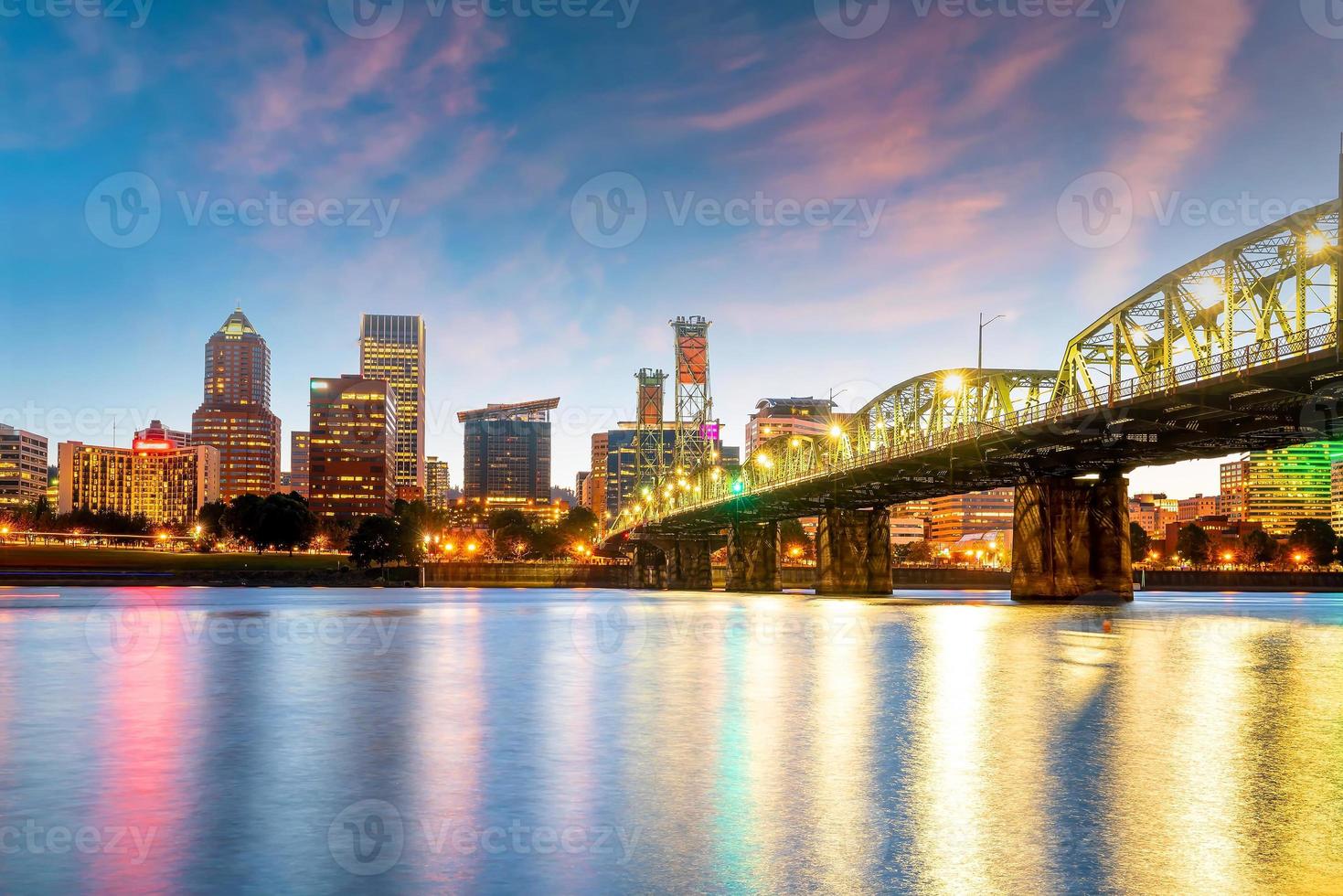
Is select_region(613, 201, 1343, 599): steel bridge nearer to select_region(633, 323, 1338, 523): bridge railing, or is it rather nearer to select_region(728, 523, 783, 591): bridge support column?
select_region(633, 323, 1338, 523): bridge railing

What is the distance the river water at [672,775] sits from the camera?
11.8m

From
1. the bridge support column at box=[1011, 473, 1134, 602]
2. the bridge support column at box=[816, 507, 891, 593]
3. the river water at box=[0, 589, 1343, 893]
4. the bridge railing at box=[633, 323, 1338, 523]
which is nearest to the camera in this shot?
the river water at box=[0, 589, 1343, 893]

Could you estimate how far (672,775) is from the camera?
17.1m

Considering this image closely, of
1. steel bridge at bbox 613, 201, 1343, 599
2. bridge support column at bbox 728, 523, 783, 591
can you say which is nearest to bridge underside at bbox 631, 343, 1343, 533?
steel bridge at bbox 613, 201, 1343, 599

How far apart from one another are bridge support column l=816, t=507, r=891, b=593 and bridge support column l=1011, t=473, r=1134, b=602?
43.3 meters

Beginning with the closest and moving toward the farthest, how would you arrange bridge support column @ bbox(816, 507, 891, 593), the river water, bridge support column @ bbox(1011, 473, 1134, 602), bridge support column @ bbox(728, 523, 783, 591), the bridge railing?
1. the river water
2. the bridge railing
3. bridge support column @ bbox(1011, 473, 1134, 602)
4. bridge support column @ bbox(816, 507, 891, 593)
5. bridge support column @ bbox(728, 523, 783, 591)

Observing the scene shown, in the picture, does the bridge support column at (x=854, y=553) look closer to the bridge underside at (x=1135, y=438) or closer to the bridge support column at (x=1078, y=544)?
the bridge underside at (x=1135, y=438)

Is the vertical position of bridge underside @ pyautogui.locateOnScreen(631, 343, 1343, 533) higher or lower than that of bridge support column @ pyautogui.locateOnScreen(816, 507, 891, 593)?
higher

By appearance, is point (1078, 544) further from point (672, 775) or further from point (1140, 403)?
point (672, 775)

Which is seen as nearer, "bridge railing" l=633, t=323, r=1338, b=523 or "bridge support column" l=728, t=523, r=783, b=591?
"bridge railing" l=633, t=323, r=1338, b=523

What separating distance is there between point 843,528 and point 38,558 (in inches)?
5390

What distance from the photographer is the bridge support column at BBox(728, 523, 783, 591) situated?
7259 inches

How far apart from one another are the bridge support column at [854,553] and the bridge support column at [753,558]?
30366 millimetres

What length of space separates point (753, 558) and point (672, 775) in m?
171
